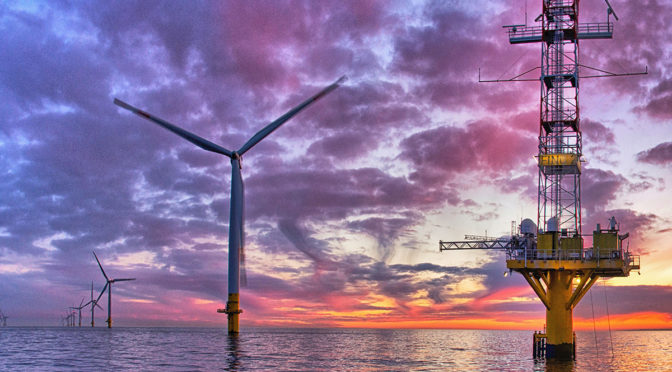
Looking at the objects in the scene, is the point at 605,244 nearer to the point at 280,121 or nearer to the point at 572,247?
the point at 572,247

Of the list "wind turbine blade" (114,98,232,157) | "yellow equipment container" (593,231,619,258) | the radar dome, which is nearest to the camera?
"yellow equipment container" (593,231,619,258)

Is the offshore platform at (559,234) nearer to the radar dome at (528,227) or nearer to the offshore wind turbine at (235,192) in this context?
the radar dome at (528,227)

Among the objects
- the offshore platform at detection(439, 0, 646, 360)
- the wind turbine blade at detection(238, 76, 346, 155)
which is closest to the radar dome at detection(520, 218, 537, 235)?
the offshore platform at detection(439, 0, 646, 360)

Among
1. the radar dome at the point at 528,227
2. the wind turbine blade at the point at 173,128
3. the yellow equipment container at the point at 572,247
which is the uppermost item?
the wind turbine blade at the point at 173,128

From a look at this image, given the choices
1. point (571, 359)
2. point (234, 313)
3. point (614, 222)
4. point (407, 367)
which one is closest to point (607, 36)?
point (614, 222)

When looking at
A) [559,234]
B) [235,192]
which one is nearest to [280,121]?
[235,192]

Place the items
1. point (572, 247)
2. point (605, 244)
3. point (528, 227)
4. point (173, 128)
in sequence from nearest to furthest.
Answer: point (605, 244) → point (572, 247) → point (528, 227) → point (173, 128)

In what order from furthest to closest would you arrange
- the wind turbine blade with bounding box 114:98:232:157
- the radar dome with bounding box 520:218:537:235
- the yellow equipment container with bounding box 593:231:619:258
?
1. the wind turbine blade with bounding box 114:98:232:157
2. the radar dome with bounding box 520:218:537:235
3. the yellow equipment container with bounding box 593:231:619:258

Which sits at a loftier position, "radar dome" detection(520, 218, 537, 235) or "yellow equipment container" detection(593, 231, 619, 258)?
"radar dome" detection(520, 218, 537, 235)

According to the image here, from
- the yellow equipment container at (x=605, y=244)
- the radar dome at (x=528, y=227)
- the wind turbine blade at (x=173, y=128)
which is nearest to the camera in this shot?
the yellow equipment container at (x=605, y=244)

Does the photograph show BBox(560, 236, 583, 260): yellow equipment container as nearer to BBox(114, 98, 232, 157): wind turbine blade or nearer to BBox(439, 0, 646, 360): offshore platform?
BBox(439, 0, 646, 360): offshore platform

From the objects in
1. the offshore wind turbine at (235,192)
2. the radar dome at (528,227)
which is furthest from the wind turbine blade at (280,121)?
the radar dome at (528,227)

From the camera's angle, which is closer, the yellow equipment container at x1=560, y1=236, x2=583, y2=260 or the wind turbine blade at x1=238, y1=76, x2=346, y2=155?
the yellow equipment container at x1=560, y1=236, x2=583, y2=260
